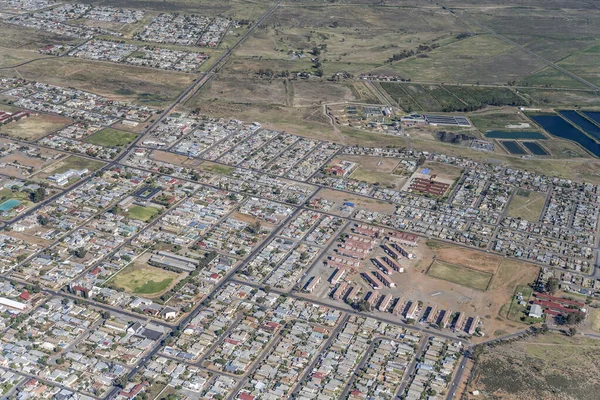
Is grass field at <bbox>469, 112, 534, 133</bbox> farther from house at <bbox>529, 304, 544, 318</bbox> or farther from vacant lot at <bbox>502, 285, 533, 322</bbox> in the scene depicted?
house at <bbox>529, 304, 544, 318</bbox>

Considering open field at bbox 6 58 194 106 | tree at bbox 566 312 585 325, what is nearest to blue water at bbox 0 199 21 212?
open field at bbox 6 58 194 106

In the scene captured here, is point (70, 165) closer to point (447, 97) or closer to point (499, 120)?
point (447, 97)

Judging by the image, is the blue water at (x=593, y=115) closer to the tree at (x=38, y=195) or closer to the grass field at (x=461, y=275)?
the grass field at (x=461, y=275)

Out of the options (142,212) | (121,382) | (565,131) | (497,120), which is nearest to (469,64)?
(497,120)

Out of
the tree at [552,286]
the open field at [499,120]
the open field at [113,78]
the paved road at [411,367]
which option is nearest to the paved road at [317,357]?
the paved road at [411,367]

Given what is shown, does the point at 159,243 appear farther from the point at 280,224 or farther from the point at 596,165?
the point at 596,165

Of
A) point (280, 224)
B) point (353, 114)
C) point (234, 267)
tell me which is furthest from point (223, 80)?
point (234, 267)
